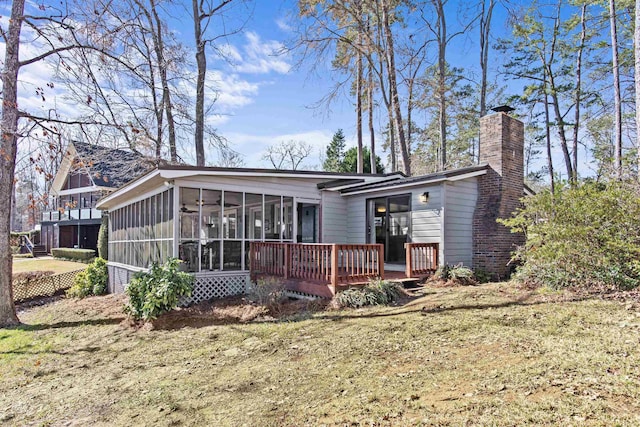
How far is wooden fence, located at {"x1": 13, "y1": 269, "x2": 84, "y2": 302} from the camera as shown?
12.8m

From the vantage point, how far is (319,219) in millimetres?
10953

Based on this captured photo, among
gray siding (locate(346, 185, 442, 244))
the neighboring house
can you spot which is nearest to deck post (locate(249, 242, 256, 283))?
gray siding (locate(346, 185, 442, 244))

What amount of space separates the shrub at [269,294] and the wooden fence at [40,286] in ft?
33.3

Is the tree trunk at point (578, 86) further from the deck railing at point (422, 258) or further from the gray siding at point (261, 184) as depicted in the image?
the gray siding at point (261, 184)

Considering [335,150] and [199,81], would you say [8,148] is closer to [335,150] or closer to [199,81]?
[199,81]

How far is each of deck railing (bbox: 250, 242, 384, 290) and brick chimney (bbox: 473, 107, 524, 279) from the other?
3192mm

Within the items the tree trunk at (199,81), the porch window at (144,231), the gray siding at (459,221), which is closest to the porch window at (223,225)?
the porch window at (144,231)

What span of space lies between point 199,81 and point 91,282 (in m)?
10.1

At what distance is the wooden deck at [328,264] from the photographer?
7.23m

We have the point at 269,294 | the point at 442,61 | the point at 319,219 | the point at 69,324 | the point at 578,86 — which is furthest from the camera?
the point at 442,61

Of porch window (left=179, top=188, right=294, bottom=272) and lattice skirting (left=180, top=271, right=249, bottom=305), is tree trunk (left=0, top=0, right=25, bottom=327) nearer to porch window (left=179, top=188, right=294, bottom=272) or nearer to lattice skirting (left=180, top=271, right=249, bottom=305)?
porch window (left=179, top=188, right=294, bottom=272)

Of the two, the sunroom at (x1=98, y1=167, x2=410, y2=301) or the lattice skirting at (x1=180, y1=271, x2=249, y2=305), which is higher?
the sunroom at (x1=98, y1=167, x2=410, y2=301)

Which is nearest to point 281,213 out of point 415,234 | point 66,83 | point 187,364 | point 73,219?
point 415,234

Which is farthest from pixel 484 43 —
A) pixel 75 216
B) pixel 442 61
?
pixel 75 216
